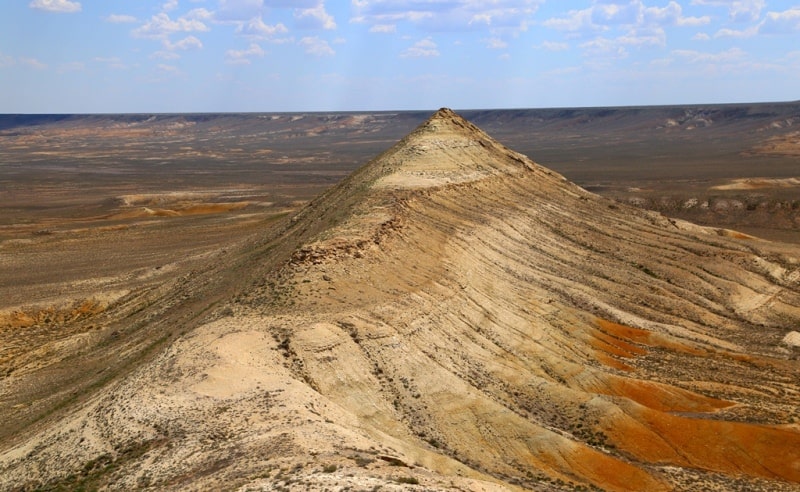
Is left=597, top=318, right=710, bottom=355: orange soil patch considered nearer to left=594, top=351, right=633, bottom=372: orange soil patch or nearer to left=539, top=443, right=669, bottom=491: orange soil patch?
left=594, top=351, right=633, bottom=372: orange soil patch

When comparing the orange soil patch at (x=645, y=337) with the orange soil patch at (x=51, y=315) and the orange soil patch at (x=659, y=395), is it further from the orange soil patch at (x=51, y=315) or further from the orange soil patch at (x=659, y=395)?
the orange soil patch at (x=51, y=315)

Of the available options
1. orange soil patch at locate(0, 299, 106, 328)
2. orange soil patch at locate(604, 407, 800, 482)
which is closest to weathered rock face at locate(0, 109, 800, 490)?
orange soil patch at locate(604, 407, 800, 482)

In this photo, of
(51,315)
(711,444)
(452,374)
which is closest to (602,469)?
(711,444)

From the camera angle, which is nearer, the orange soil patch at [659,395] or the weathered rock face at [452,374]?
the weathered rock face at [452,374]

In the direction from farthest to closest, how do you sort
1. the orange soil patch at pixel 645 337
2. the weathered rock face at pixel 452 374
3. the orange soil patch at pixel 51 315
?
the orange soil patch at pixel 51 315 → the orange soil patch at pixel 645 337 → the weathered rock face at pixel 452 374

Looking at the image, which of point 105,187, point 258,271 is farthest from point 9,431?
point 105,187

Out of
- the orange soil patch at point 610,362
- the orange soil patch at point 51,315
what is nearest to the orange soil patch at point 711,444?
the orange soil patch at point 610,362

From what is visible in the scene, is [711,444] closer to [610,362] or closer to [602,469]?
[602,469]
